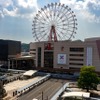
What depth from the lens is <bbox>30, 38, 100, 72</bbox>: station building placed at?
78062 millimetres

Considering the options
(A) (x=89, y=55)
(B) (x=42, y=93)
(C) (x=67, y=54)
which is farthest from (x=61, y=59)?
(B) (x=42, y=93)

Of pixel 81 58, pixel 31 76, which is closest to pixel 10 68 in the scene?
pixel 31 76

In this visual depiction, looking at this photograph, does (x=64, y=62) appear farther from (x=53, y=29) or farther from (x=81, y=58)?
(x=53, y=29)

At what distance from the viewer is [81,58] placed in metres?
79.6

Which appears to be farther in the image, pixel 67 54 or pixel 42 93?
pixel 67 54

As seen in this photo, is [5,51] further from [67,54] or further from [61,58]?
[67,54]

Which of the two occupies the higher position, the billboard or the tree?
the billboard

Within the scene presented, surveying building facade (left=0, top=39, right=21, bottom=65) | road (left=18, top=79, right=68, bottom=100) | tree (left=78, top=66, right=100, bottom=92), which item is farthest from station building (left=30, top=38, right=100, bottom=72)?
tree (left=78, top=66, right=100, bottom=92)

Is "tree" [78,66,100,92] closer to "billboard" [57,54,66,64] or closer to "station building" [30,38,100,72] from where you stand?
"station building" [30,38,100,72]

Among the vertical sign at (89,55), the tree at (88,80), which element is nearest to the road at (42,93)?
the tree at (88,80)

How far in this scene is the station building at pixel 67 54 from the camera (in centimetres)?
7806

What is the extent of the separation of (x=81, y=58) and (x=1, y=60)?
132ft

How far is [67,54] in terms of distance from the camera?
270 ft

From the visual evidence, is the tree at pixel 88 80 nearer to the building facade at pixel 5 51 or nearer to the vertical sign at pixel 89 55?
the vertical sign at pixel 89 55
